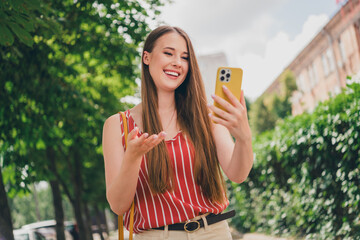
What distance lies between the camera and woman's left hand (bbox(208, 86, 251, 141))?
6.72 feet

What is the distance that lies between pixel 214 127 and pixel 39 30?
516 cm

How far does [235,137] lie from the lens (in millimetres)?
2160

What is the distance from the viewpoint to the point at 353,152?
20.1 feet

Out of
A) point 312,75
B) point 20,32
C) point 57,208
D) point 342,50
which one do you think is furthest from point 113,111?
point 312,75

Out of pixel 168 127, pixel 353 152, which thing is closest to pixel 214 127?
pixel 168 127

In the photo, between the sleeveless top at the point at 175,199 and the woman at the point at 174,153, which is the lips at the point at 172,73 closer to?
the woman at the point at 174,153

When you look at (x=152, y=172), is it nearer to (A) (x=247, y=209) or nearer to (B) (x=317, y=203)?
(B) (x=317, y=203)

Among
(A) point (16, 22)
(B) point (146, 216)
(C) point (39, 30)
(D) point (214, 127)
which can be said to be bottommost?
(B) point (146, 216)

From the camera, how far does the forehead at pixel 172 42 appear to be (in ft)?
8.60

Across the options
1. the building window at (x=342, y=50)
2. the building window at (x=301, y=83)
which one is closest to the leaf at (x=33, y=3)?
the building window at (x=342, y=50)

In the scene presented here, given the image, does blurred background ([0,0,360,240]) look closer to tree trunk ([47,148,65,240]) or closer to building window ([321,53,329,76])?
tree trunk ([47,148,65,240])

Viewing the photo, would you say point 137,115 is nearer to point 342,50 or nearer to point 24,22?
point 24,22

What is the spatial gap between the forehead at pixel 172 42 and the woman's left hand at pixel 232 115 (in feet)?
2.02

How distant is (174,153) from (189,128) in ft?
0.68
